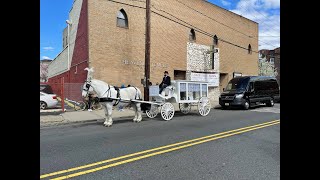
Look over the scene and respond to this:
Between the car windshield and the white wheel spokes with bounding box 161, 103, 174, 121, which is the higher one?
the car windshield

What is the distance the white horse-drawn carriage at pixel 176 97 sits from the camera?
41.8 feet

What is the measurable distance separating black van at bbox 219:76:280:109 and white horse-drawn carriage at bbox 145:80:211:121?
13.7 feet

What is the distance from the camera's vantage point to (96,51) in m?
18.0

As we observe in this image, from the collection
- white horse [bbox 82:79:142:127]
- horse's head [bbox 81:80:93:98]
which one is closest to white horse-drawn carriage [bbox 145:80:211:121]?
white horse [bbox 82:79:142:127]

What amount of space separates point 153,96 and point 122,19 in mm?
8373

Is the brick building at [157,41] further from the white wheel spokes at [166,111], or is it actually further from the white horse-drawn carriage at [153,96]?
the white wheel spokes at [166,111]

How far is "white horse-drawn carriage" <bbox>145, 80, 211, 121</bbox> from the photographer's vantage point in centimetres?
1274

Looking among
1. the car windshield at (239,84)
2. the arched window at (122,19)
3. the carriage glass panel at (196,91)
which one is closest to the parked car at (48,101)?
the arched window at (122,19)

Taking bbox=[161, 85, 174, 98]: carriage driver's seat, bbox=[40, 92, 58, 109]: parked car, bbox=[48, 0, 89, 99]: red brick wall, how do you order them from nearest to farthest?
bbox=[161, 85, 174, 98]: carriage driver's seat
bbox=[40, 92, 58, 109]: parked car
bbox=[48, 0, 89, 99]: red brick wall

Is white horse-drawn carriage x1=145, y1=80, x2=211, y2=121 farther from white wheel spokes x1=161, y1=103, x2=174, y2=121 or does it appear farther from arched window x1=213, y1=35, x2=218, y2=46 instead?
arched window x1=213, y1=35, x2=218, y2=46

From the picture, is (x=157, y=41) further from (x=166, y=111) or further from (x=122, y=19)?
(x=166, y=111)
